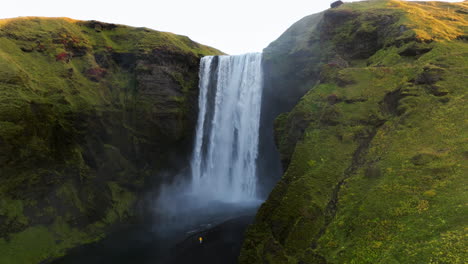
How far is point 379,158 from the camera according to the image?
17.4m

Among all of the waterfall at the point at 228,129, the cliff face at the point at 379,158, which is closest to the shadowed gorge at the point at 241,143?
the cliff face at the point at 379,158

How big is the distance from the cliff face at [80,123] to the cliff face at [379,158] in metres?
22.6

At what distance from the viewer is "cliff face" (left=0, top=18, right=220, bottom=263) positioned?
3025 cm

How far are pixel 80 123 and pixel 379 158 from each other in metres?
34.4

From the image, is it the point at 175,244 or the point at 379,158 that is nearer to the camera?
the point at 379,158

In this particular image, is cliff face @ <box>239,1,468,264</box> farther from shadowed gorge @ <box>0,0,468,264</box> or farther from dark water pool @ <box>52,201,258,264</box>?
dark water pool @ <box>52,201,258,264</box>

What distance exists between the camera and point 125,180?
4034 cm

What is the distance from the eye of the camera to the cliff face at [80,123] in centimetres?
3025

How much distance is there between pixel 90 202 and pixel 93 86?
16.2 metres

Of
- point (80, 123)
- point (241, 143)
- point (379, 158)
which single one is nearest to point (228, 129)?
point (241, 143)

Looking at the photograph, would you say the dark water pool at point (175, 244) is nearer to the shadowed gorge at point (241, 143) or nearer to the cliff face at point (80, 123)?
the shadowed gorge at point (241, 143)

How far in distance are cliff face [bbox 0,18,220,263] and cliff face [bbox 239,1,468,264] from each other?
22.6 m

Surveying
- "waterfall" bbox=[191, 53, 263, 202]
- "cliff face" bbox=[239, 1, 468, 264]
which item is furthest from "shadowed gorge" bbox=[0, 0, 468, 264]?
"waterfall" bbox=[191, 53, 263, 202]

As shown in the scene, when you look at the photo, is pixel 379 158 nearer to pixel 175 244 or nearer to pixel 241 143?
pixel 175 244
